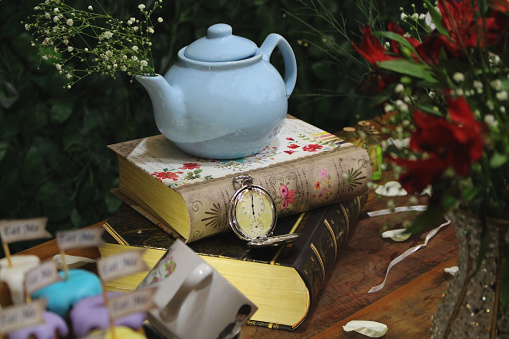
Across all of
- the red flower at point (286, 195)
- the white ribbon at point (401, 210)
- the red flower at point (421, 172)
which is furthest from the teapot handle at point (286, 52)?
the red flower at point (421, 172)

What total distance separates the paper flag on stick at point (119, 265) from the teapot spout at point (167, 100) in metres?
0.45

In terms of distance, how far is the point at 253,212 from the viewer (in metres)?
0.94

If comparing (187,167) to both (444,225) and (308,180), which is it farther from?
(444,225)

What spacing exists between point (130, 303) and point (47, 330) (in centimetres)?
7

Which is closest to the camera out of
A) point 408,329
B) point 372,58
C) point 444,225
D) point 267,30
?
point 372,58

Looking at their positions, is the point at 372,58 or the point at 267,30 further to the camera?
the point at 267,30

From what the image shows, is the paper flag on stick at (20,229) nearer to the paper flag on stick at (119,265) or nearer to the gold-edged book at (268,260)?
the paper flag on stick at (119,265)

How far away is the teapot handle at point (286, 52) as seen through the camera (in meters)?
1.07

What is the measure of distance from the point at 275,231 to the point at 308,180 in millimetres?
115

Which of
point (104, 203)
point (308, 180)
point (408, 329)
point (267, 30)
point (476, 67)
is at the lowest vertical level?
point (104, 203)

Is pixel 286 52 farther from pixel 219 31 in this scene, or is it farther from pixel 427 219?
pixel 427 219

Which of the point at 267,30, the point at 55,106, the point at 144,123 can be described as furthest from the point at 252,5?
the point at 55,106

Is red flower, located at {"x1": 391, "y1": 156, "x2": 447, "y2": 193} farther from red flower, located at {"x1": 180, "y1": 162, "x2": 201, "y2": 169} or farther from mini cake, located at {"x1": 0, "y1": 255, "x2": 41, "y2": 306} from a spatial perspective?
red flower, located at {"x1": 180, "y1": 162, "x2": 201, "y2": 169}

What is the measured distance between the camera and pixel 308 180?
1020mm
